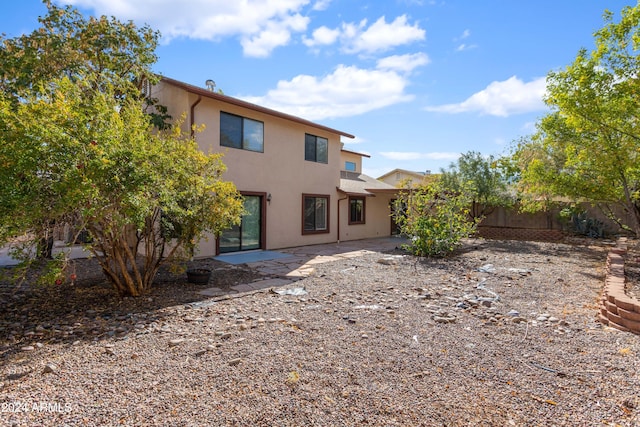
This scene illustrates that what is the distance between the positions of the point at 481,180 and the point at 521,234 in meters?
3.38

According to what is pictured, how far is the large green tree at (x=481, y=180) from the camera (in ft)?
52.6

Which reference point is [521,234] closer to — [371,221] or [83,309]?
[371,221]

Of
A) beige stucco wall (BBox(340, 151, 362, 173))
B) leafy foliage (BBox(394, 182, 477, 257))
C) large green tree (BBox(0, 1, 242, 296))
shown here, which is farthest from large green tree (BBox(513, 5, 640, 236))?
beige stucco wall (BBox(340, 151, 362, 173))

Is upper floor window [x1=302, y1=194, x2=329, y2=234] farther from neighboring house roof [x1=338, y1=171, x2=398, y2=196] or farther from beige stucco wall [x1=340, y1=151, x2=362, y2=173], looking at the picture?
beige stucco wall [x1=340, y1=151, x2=362, y2=173]

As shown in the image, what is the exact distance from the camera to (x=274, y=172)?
11898 mm

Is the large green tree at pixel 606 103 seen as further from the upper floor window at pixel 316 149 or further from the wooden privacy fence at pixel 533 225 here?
the upper floor window at pixel 316 149

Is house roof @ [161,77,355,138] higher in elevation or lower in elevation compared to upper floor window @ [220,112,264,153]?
higher

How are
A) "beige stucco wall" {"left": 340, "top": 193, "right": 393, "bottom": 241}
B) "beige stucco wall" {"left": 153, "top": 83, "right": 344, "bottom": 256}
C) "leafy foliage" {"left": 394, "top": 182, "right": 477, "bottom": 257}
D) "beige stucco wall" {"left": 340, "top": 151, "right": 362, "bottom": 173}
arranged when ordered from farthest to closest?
"beige stucco wall" {"left": 340, "top": 151, "right": 362, "bottom": 173}
"beige stucco wall" {"left": 340, "top": 193, "right": 393, "bottom": 241}
"leafy foliage" {"left": 394, "top": 182, "right": 477, "bottom": 257}
"beige stucco wall" {"left": 153, "top": 83, "right": 344, "bottom": 256}

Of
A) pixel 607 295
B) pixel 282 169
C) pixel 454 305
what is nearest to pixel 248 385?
pixel 454 305

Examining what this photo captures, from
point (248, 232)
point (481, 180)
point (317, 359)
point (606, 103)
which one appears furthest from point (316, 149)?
point (317, 359)

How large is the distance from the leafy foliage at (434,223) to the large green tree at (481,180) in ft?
17.4

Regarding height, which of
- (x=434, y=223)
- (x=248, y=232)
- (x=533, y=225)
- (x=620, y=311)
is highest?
(x=434, y=223)

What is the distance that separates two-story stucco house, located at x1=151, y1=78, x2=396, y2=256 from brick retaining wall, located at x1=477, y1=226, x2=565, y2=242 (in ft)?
19.4

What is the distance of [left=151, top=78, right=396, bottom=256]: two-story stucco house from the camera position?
32.9 feet
